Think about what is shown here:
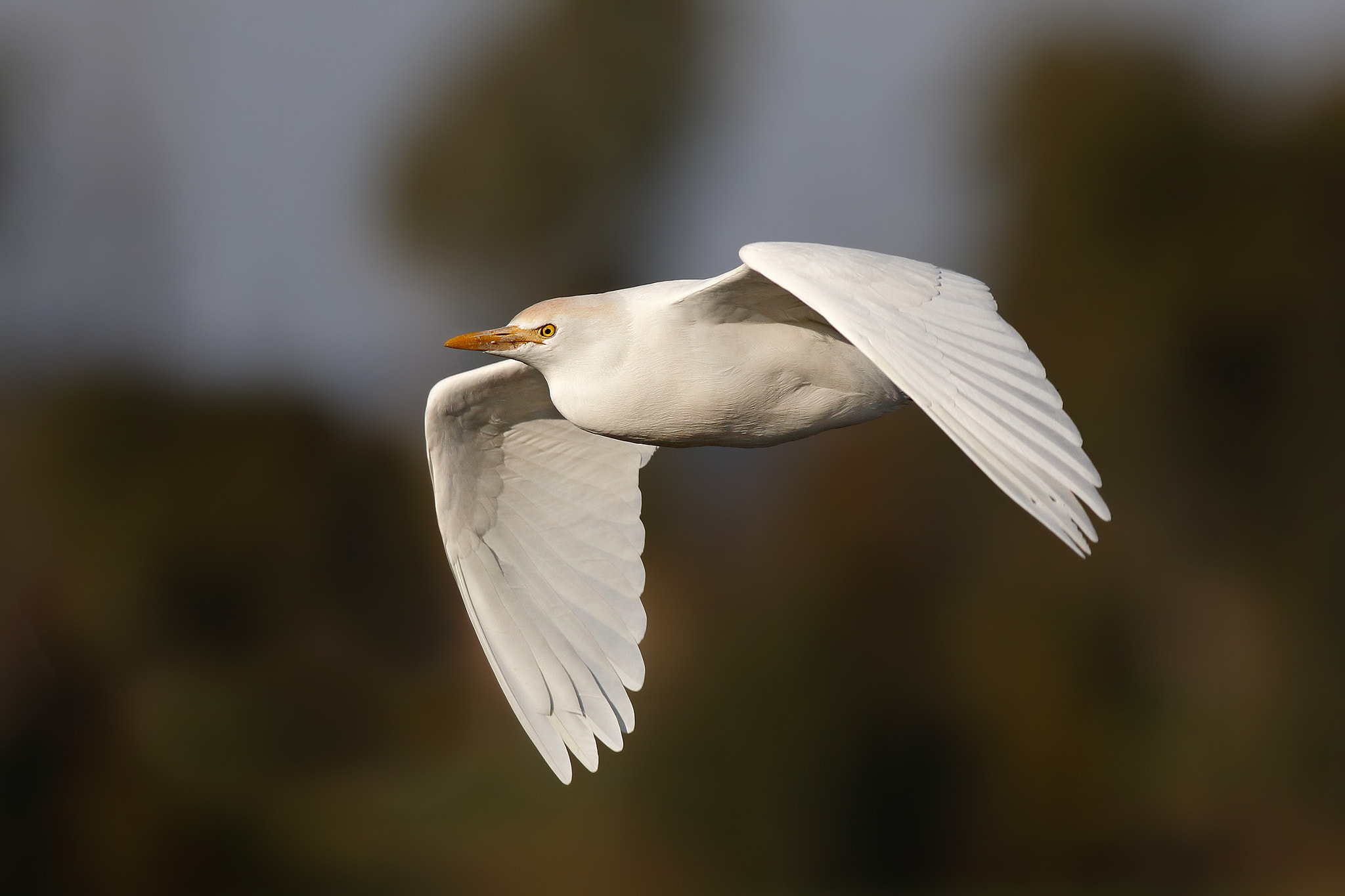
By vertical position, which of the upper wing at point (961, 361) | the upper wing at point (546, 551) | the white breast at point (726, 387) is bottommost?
the upper wing at point (546, 551)

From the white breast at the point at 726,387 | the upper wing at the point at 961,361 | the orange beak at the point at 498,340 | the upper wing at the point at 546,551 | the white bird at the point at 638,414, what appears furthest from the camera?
the upper wing at the point at 546,551

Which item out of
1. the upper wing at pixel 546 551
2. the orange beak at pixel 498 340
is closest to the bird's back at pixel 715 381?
the orange beak at pixel 498 340

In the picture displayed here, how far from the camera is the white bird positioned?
323 centimetres

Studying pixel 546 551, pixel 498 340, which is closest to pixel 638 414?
pixel 498 340

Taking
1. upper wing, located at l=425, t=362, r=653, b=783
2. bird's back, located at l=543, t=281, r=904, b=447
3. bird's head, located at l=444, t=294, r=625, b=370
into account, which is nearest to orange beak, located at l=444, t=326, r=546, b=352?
bird's head, located at l=444, t=294, r=625, b=370

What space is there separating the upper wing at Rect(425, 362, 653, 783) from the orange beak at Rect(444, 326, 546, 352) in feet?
2.05

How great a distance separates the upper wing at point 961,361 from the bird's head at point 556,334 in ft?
1.50

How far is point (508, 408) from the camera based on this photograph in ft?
16.9

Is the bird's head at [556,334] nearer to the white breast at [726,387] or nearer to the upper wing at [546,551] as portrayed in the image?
the white breast at [726,387]

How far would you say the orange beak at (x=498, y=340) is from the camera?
170 inches

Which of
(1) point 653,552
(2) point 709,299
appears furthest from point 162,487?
(2) point 709,299

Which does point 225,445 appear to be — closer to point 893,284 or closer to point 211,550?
point 211,550

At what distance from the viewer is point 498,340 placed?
4355 millimetres

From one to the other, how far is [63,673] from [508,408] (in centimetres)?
1564
